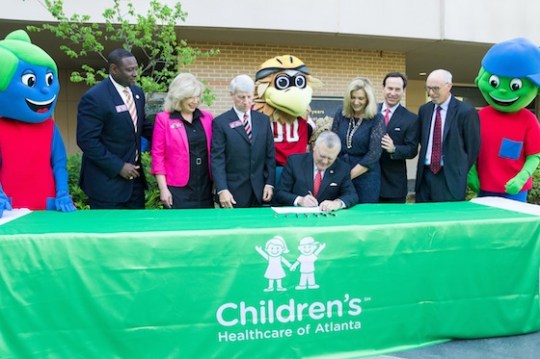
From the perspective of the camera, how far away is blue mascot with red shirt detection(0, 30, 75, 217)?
10.6ft

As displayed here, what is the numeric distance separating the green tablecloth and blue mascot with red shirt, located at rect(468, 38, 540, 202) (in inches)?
37.7

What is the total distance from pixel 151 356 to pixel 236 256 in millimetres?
697

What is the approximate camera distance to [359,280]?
2777 millimetres

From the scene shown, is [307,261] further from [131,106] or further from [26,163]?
[26,163]

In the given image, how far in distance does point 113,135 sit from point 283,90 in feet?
4.58

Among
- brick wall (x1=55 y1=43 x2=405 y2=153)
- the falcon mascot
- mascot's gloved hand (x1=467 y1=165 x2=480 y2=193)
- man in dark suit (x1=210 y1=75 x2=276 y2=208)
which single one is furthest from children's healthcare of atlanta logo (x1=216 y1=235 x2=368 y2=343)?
→ brick wall (x1=55 y1=43 x2=405 y2=153)

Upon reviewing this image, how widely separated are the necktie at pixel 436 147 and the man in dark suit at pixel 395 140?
15 cm

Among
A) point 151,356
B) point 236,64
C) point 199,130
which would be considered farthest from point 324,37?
point 151,356

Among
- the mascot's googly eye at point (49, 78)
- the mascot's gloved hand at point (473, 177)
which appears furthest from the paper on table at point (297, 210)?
the mascot's googly eye at point (49, 78)

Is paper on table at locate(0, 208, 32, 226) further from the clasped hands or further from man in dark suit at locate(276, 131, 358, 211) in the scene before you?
man in dark suit at locate(276, 131, 358, 211)

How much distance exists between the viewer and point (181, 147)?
139 inches

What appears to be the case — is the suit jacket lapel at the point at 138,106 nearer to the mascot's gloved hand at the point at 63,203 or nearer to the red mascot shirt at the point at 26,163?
the red mascot shirt at the point at 26,163

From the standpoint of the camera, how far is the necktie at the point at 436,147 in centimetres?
387

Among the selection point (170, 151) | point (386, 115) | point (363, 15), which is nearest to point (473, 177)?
point (386, 115)
